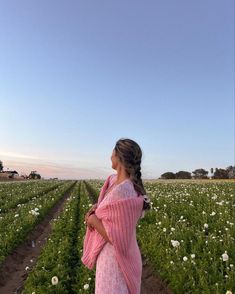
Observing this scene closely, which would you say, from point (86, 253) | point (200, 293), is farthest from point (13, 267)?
point (86, 253)

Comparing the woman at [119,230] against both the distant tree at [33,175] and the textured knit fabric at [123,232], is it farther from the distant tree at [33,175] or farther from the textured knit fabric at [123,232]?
the distant tree at [33,175]

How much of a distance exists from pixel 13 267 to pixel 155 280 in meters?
4.22

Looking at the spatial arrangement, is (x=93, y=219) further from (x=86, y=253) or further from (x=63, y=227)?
(x=63, y=227)

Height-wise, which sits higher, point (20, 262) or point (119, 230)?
point (119, 230)

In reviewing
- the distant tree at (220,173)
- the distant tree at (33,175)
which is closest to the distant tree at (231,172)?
the distant tree at (220,173)

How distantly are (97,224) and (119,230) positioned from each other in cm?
23

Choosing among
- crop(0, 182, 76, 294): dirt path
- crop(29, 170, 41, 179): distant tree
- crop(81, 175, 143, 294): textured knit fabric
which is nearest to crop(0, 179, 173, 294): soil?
crop(0, 182, 76, 294): dirt path

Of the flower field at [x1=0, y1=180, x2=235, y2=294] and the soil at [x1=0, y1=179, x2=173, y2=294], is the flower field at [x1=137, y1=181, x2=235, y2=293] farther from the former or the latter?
the soil at [x1=0, y1=179, x2=173, y2=294]

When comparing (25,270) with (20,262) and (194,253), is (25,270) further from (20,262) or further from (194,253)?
(194,253)

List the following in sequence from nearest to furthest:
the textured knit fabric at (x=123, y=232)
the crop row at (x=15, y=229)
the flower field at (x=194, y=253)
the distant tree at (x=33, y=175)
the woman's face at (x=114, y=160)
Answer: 1. the textured knit fabric at (x=123, y=232)
2. the woman's face at (x=114, y=160)
3. the flower field at (x=194, y=253)
4. the crop row at (x=15, y=229)
5. the distant tree at (x=33, y=175)

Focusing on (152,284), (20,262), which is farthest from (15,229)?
(152,284)

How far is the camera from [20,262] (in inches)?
462

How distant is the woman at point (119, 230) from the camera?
4059 millimetres

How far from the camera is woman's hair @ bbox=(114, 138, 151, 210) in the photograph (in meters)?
4.13
